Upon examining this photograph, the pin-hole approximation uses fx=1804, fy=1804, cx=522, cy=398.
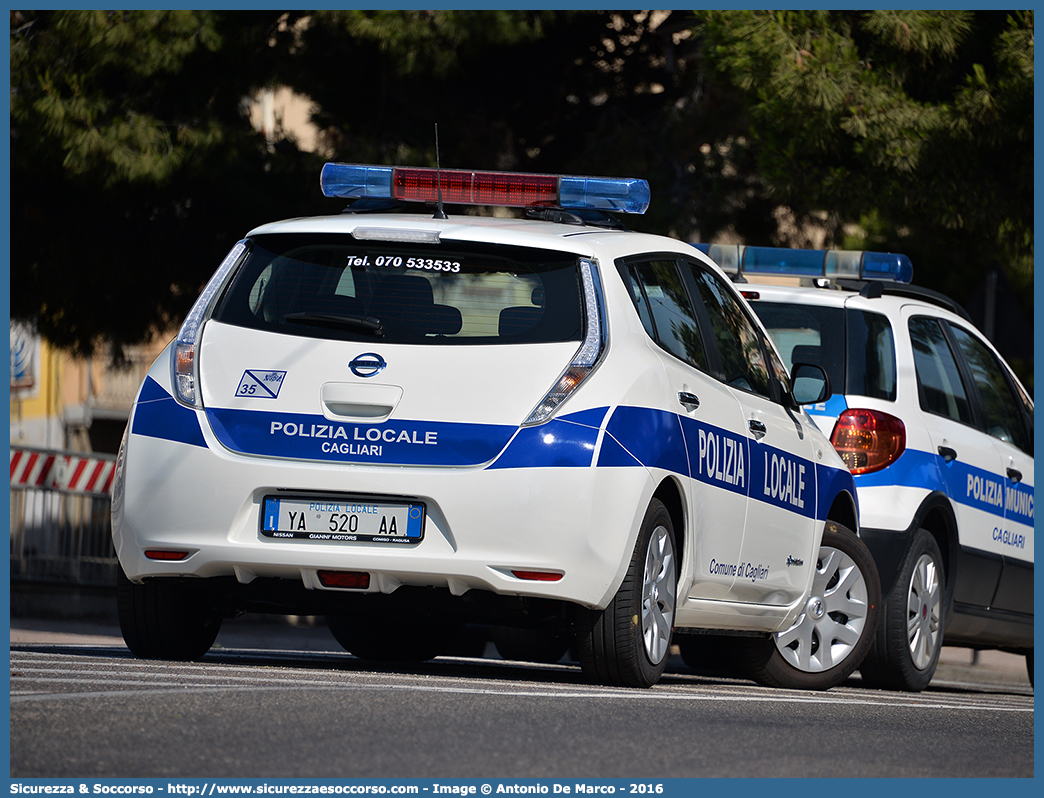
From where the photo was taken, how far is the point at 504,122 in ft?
53.4

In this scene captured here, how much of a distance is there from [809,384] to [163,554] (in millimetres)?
3319

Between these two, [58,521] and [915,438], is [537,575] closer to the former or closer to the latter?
[915,438]

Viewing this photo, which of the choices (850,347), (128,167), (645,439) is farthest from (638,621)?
(128,167)

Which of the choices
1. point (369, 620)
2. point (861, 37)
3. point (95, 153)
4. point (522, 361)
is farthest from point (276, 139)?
point (522, 361)

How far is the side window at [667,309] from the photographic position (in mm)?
6648

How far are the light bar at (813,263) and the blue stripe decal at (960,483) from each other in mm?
1048

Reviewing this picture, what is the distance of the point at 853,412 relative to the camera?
8.45m

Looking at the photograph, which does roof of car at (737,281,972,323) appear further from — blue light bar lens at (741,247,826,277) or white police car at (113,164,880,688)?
white police car at (113,164,880,688)

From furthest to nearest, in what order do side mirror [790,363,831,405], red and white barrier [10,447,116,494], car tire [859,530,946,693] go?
red and white barrier [10,447,116,494] → car tire [859,530,946,693] → side mirror [790,363,831,405]

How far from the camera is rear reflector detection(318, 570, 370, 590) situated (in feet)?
20.0

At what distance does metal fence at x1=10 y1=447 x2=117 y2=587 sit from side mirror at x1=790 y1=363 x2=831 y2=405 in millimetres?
9281

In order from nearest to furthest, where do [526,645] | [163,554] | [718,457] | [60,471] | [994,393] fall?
[163,554], [718,457], [994,393], [526,645], [60,471]

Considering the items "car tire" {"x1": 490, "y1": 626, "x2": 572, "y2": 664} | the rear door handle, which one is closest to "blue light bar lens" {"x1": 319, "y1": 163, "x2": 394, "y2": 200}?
the rear door handle

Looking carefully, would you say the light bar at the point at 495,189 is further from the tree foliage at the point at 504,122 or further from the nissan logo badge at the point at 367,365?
the tree foliage at the point at 504,122
